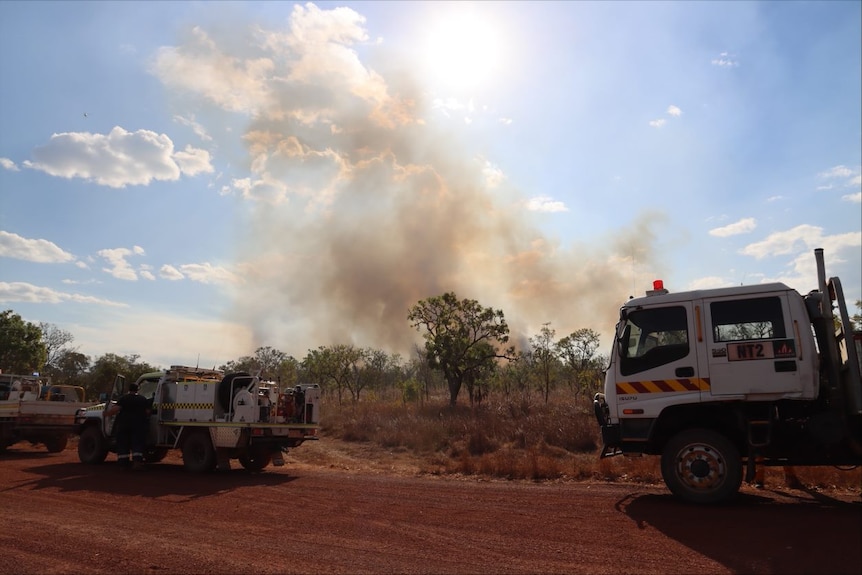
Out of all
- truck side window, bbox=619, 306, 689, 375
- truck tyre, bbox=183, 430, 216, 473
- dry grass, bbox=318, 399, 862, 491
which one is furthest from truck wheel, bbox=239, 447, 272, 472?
truck side window, bbox=619, 306, 689, 375

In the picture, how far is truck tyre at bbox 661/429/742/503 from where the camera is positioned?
7523 millimetres

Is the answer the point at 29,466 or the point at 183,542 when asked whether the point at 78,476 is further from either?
the point at 183,542

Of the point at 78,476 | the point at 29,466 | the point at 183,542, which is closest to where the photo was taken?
the point at 183,542

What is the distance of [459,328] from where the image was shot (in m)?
31.8

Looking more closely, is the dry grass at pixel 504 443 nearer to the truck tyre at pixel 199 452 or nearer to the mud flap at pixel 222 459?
the mud flap at pixel 222 459

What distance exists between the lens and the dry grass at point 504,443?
1108cm

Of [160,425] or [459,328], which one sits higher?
[459,328]

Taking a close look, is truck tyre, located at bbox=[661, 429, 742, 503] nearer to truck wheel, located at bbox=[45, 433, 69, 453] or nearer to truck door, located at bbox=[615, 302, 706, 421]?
truck door, located at bbox=[615, 302, 706, 421]

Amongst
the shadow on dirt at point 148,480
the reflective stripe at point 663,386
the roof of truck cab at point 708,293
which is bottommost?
the shadow on dirt at point 148,480

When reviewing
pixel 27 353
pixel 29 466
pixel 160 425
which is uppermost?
pixel 27 353

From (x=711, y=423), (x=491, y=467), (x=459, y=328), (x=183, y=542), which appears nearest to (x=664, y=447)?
(x=711, y=423)

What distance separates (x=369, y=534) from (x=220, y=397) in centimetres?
767

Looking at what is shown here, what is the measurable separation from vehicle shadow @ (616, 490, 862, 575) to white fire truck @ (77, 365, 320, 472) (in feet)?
25.5

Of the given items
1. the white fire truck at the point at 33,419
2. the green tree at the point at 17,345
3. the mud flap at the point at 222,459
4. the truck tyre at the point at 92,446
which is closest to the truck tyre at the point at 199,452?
the mud flap at the point at 222,459
